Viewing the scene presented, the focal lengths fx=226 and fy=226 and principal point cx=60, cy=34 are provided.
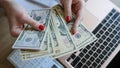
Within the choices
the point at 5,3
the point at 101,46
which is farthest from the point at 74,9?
the point at 5,3

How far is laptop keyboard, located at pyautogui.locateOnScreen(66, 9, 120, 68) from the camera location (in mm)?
916

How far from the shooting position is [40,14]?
917 mm

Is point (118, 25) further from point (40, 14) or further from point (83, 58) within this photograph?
point (40, 14)

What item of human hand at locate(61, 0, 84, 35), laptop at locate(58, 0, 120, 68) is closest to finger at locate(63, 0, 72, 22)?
human hand at locate(61, 0, 84, 35)

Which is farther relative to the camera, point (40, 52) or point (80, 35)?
point (80, 35)

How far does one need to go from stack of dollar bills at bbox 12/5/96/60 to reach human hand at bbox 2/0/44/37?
23 millimetres

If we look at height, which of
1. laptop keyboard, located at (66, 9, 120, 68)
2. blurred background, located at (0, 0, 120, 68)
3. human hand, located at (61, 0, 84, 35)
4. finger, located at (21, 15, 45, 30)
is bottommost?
blurred background, located at (0, 0, 120, 68)

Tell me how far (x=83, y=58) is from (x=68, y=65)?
0.07 metres

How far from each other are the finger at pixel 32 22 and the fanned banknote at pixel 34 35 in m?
0.02

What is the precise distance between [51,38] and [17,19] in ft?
0.49

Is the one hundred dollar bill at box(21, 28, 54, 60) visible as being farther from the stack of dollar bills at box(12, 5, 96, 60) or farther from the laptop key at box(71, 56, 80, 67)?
the laptop key at box(71, 56, 80, 67)

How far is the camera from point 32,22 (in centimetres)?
84

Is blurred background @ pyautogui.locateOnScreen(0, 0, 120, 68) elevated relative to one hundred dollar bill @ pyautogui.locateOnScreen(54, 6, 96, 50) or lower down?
lower down

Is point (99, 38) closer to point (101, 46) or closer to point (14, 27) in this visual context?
point (101, 46)
